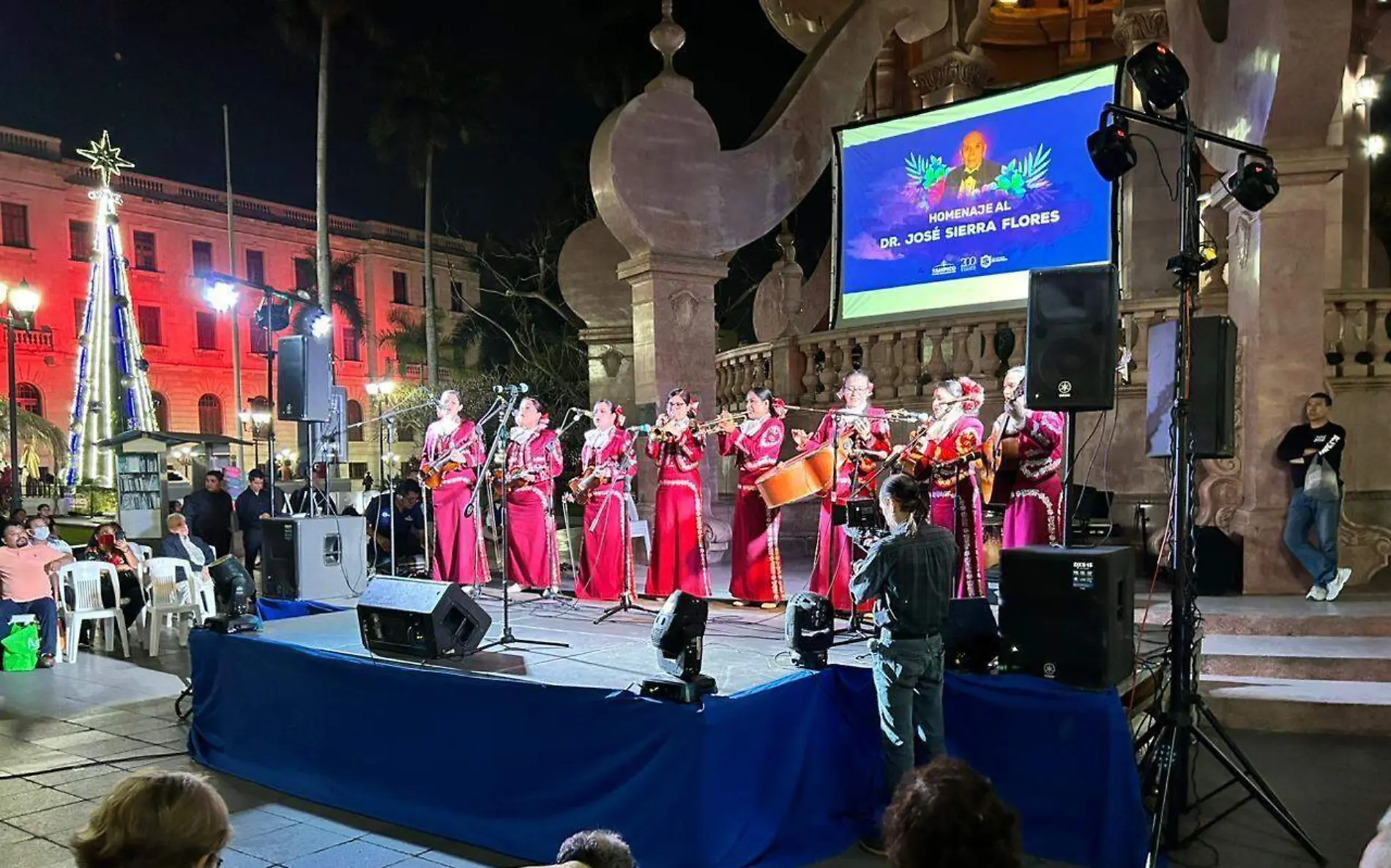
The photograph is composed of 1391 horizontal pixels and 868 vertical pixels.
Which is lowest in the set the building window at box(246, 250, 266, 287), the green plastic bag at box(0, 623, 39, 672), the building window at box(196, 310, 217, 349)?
the green plastic bag at box(0, 623, 39, 672)

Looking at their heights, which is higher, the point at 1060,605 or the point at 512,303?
the point at 512,303

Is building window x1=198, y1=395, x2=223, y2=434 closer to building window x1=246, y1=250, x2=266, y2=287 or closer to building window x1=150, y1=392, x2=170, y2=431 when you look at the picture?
building window x1=150, y1=392, x2=170, y2=431

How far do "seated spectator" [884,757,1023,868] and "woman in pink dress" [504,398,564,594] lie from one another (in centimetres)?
723

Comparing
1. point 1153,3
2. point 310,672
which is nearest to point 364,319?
point 1153,3

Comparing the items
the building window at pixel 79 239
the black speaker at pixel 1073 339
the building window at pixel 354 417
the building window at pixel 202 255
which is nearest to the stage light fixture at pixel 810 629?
the black speaker at pixel 1073 339

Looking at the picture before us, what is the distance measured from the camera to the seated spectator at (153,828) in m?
1.92

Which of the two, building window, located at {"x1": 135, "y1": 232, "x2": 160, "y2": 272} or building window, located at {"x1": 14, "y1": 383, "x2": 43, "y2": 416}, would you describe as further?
building window, located at {"x1": 135, "y1": 232, "x2": 160, "y2": 272}

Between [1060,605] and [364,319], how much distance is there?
148 ft

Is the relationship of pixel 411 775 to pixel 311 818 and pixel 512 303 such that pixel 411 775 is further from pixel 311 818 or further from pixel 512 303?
pixel 512 303

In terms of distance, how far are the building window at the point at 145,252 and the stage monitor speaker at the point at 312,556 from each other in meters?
38.4

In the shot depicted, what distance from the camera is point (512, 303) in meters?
27.1

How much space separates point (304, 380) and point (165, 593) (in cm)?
322

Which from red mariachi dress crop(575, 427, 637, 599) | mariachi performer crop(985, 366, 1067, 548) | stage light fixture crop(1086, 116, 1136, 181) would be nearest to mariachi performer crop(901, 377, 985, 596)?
mariachi performer crop(985, 366, 1067, 548)

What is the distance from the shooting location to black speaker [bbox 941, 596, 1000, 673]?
5.10 m
